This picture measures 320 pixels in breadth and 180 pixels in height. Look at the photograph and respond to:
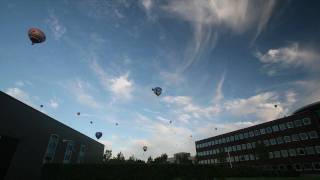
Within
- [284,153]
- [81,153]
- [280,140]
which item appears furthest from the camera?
[280,140]

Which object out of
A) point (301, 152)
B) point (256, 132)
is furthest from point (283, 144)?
point (256, 132)

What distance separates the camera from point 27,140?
21.8m

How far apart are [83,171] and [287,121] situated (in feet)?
196

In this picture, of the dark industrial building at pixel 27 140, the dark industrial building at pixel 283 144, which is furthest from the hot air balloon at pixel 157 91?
the dark industrial building at pixel 283 144

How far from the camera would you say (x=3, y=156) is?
19234 millimetres

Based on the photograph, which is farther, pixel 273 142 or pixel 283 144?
pixel 273 142

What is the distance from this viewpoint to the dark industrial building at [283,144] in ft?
174

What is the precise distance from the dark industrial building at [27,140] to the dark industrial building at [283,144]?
50.8 m

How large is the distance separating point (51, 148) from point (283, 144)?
61313 mm

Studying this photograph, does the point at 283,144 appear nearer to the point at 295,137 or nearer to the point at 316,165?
the point at 295,137

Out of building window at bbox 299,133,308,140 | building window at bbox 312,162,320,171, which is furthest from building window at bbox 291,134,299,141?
building window at bbox 312,162,320,171

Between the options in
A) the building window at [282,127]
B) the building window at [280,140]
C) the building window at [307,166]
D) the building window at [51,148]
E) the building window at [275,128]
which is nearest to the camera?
the building window at [51,148]

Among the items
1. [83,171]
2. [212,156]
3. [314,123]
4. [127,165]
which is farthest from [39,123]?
[212,156]

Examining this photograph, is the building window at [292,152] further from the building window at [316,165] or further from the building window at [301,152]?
the building window at [316,165]
